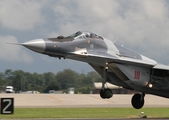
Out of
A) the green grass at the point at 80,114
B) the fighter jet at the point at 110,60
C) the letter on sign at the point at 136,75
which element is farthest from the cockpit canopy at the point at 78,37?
the green grass at the point at 80,114

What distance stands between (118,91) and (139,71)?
79832mm

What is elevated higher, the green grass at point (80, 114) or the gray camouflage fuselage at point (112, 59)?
the gray camouflage fuselage at point (112, 59)

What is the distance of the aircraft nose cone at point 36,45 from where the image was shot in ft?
69.6

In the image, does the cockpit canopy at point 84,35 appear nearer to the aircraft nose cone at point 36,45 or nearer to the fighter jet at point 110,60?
the fighter jet at point 110,60

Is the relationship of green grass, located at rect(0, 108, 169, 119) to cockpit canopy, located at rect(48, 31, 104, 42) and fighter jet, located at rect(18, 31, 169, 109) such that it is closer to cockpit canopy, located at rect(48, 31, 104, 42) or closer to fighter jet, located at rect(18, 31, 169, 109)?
fighter jet, located at rect(18, 31, 169, 109)

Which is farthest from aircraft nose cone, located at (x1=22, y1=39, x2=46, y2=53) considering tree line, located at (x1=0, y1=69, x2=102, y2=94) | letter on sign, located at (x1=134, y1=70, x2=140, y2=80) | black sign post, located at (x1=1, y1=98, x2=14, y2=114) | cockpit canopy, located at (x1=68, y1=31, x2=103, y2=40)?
tree line, located at (x1=0, y1=69, x2=102, y2=94)

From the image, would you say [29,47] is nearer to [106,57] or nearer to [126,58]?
[106,57]

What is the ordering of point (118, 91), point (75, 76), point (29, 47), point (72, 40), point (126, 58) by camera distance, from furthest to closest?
1. point (75, 76)
2. point (118, 91)
3. point (126, 58)
4. point (72, 40)
5. point (29, 47)

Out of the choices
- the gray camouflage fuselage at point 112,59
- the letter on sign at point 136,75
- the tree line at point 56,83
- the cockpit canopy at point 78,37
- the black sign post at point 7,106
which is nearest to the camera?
the black sign post at point 7,106

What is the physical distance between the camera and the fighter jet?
22281 millimetres

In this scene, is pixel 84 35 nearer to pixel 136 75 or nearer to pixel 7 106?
pixel 136 75

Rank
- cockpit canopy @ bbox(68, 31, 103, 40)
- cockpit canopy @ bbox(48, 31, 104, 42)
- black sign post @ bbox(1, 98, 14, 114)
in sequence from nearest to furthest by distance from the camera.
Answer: black sign post @ bbox(1, 98, 14, 114)
cockpit canopy @ bbox(48, 31, 104, 42)
cockpit canopy @ bbox(68, 31, 103, 40)

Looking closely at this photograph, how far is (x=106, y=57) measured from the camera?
2394cm

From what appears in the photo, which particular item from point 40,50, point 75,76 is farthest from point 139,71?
point 75,76
